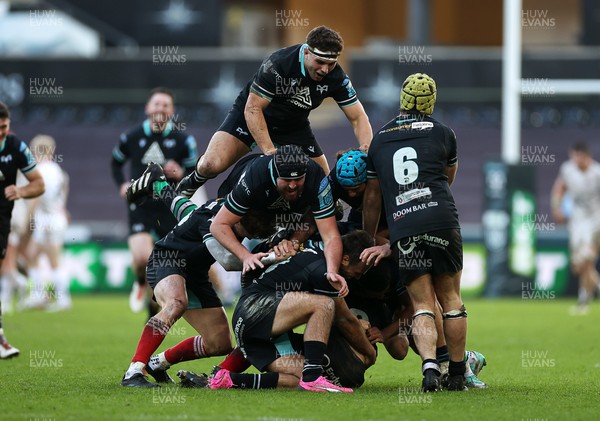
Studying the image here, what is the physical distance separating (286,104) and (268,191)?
168cm

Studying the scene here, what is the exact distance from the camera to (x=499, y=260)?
19.5m

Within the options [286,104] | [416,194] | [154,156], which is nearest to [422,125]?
[416,194]

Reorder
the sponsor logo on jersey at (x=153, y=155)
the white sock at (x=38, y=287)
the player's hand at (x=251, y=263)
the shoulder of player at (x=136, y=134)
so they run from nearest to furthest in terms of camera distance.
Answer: the player's hand at (x=251, y=263)
the sponsor logo on jersey at (x=153, y=155)
the shoulder of player at (x=136, y=134)
the white sock at (x=38, y=287)

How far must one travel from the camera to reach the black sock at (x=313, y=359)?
8.14 m

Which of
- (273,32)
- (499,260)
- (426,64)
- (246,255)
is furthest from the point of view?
(273,32)

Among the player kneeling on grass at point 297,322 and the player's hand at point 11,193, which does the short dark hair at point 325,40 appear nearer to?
the player kneeling on grass at point 297,322

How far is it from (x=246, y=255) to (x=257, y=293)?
0.31 metres

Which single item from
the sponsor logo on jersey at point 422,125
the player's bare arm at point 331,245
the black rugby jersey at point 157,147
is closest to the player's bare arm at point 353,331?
the player's bare arm at point 331,245

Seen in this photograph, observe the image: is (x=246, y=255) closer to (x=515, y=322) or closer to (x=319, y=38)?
(x=319, y=38)

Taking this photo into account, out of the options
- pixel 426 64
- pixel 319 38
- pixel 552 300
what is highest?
pixel 426 64

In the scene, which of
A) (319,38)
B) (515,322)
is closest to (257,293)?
(319,38)

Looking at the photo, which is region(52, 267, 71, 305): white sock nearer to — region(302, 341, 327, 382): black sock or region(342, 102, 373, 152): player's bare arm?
region(342, 102, 373, 152): player's bare arm

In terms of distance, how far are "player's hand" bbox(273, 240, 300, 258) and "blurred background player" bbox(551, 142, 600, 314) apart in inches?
404

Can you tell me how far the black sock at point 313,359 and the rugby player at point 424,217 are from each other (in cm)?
72
